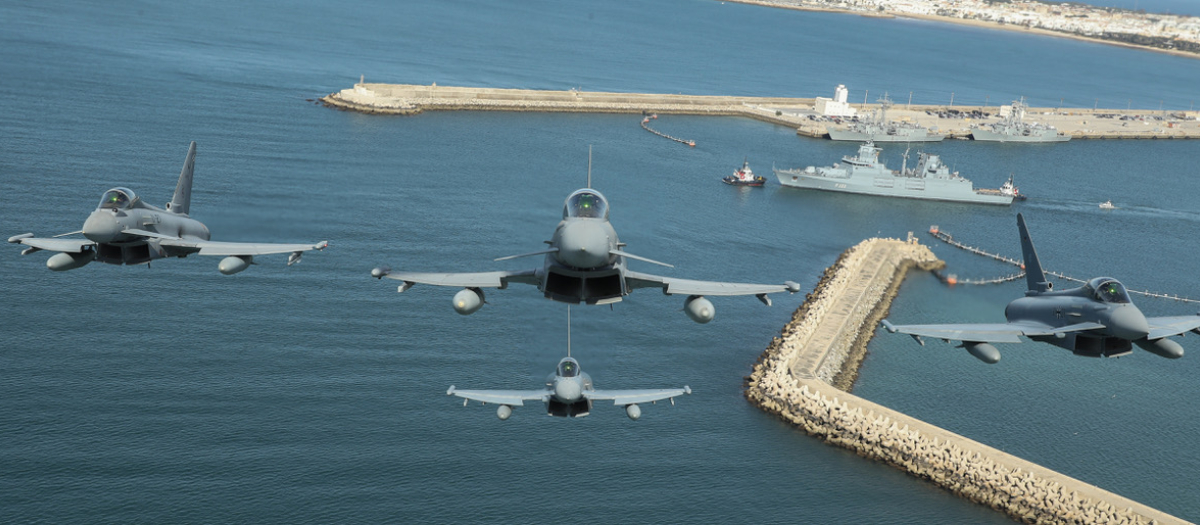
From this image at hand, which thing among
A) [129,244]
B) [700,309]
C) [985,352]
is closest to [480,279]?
[700,309]

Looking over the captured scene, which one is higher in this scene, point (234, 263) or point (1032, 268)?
point (1032, 268)

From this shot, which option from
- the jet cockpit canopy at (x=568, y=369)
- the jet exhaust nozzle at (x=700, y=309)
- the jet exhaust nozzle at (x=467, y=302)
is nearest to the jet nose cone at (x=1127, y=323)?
the jet exhaust nozzle at (x=700, y=309)

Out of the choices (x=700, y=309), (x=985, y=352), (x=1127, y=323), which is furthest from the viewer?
(x=985, y=352)

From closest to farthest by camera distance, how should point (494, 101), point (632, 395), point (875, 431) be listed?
point (632, 395)
point (875, 431)
point (494, 101)

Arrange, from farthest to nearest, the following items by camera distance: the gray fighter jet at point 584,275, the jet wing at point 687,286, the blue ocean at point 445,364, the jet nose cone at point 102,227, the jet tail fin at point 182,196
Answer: the blue ocean at point 445,364, the jet tail fin at point 182,196, the jet nose cone at point 102,227, the jet wing at point 687,286, the gray fighter jet at point 584,275

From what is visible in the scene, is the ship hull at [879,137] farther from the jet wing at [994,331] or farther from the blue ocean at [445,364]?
the jet wing at [994,331]

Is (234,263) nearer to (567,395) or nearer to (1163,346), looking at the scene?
(567,395)

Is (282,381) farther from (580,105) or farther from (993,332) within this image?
(580,105)
